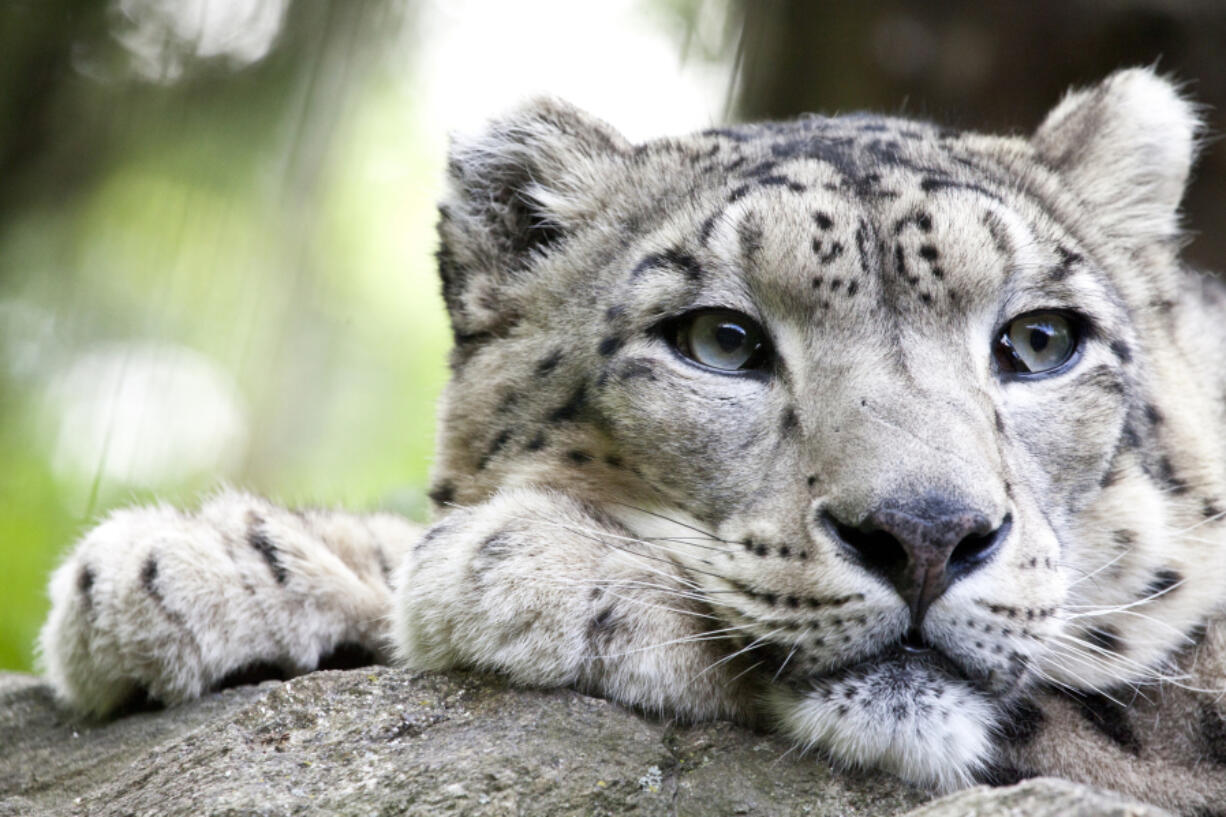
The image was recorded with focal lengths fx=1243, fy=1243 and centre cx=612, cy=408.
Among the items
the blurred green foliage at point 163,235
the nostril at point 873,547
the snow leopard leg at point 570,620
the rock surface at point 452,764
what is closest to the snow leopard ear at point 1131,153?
the nostril at point 873,547

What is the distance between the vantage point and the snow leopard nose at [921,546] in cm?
271

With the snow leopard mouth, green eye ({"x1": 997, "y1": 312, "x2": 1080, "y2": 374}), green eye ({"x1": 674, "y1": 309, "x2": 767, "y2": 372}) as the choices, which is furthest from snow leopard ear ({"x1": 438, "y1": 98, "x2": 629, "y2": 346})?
the snow leopard mouth

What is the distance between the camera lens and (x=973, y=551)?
2826mm

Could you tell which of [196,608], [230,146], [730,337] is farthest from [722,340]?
[230,146]

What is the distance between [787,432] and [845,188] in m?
0.91

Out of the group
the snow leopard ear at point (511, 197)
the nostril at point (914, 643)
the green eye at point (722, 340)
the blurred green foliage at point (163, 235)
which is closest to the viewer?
the nostril at point (914, 643)

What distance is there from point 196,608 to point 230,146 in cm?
470

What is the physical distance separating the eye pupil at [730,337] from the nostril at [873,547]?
2.69 feet

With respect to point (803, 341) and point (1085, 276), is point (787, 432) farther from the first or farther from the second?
point (1085, 276)

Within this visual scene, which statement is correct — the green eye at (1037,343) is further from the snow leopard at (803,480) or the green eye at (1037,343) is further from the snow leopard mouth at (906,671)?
the snow leopard mouth at (906,671)

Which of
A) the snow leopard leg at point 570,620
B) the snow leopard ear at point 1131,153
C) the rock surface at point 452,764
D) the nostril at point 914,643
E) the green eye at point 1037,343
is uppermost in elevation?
the snow leopard ear at point 1131,153

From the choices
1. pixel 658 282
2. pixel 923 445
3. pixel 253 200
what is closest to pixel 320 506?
pixel 658 282

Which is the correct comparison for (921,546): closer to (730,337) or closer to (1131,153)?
(730,337)

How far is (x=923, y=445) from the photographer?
298 centimetres
